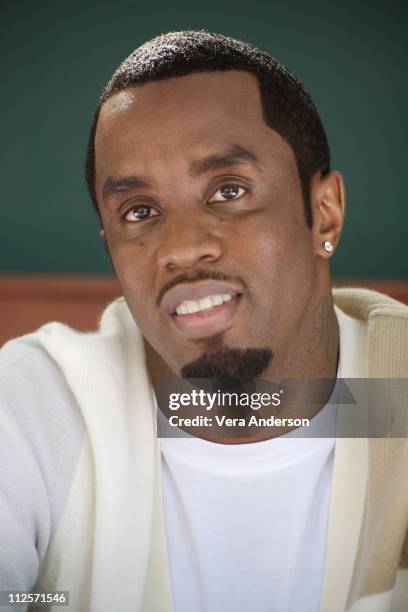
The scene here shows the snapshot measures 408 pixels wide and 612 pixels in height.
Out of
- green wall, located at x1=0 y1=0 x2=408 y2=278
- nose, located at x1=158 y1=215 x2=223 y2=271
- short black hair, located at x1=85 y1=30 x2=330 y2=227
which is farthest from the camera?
green wall, located at x1=0 y1=0 x2=408 y2=278

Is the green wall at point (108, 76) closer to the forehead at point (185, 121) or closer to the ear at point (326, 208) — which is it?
the ear at point (326, 208)

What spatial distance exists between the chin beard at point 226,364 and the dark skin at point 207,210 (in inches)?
0.5

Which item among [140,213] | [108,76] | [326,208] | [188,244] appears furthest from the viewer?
[108,76]

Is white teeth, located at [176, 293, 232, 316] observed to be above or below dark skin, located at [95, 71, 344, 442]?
below

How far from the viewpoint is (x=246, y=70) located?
119cm

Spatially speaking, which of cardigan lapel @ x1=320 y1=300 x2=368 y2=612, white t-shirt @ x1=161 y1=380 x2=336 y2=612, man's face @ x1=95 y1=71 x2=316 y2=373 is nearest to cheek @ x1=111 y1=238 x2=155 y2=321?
man's face @ x1=95 y1=71 x2=316 y2=373

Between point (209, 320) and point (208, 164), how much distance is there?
22 centimetres

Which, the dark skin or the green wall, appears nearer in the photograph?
the dark skin

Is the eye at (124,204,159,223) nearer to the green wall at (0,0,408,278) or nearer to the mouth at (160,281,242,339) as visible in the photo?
the mouth at (160,281,242,339)

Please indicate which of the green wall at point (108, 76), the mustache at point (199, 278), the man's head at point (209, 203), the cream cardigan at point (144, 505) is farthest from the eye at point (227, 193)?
the green wall at point (108, 76)

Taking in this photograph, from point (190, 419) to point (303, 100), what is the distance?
534mm

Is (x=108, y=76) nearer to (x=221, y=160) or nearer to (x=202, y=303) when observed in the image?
(x=221, y=160)

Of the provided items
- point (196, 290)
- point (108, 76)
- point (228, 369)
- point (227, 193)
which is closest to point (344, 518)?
point (228, 369)

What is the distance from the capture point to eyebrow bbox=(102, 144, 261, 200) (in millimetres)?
1107
